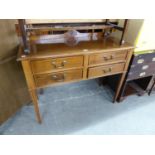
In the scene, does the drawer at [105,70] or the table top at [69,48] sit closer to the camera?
the table top at [69,48]

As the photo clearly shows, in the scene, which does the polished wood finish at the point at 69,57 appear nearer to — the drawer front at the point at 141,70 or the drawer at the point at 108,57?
the drawer at the point at 108,57

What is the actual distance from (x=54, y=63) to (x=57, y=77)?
152mm

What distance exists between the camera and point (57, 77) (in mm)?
1122

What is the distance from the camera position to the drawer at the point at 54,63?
99 cm

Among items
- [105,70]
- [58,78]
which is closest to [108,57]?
[105,70]

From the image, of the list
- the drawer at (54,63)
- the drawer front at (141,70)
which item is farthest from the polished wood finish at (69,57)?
the drawer front at (141,70)

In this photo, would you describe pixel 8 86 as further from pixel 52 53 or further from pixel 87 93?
pixel 87 93

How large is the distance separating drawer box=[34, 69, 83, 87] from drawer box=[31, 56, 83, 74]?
0.06 m

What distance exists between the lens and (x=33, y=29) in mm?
1104

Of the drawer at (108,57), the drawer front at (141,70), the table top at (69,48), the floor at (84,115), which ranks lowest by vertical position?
the floor at (84,115)
